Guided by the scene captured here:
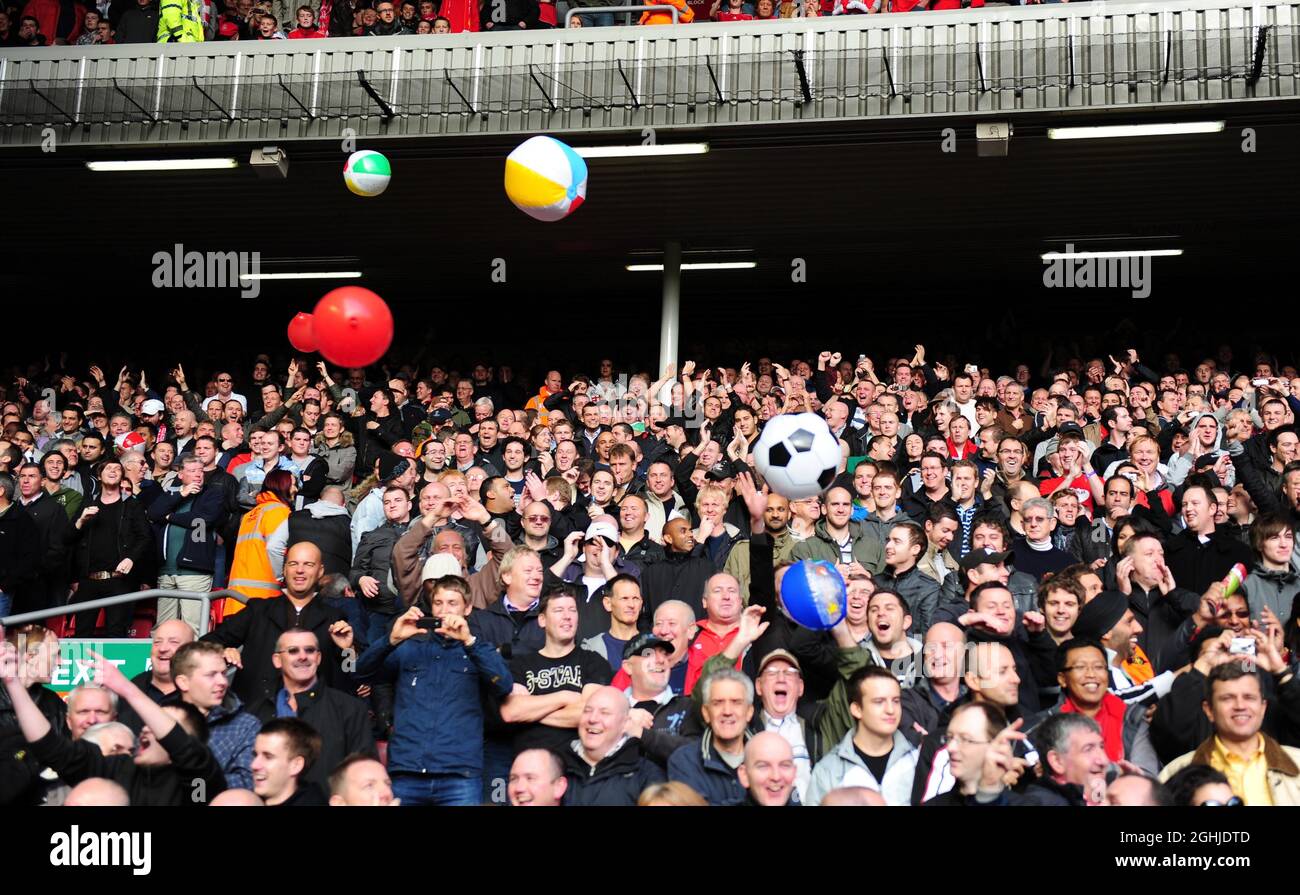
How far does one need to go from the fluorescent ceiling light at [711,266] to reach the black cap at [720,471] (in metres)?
8.11

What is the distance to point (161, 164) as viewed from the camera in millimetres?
15391

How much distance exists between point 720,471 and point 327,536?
3073 millimetres

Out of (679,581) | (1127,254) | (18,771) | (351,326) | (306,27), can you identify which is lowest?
(18,771)

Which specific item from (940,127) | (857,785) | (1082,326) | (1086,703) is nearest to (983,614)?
(1086,703)

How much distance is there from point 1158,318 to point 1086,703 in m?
15.6

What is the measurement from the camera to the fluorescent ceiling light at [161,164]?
1533 cm

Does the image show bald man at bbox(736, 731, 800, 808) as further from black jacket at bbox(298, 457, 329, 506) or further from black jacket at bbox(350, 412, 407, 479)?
black jacket at bbox(350, 412, 407, 479)

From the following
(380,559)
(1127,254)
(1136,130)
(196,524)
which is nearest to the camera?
(380,559)

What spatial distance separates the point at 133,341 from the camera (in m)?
23.5

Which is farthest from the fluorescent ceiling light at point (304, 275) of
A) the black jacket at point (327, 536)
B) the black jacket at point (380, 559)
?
the black jacket at point (380, 559)

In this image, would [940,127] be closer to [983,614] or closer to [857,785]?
[983,614]

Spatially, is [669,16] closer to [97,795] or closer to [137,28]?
[137,28]

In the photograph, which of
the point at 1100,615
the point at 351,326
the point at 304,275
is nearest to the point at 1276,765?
the point at 1100,615

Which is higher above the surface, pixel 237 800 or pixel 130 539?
pixel 130 539
